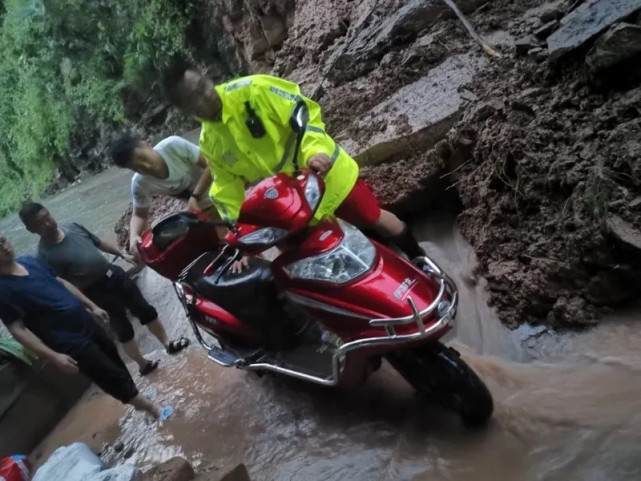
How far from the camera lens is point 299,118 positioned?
282 centimetres

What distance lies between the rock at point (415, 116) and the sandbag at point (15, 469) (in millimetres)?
3443

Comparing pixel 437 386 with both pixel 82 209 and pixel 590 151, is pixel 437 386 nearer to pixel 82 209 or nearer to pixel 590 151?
pixel 590 151

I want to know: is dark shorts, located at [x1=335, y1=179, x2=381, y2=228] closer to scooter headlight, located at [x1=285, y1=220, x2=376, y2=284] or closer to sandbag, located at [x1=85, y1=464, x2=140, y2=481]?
scooter headlight, located at [x1=285, y1=220, x2=376, y2=284]

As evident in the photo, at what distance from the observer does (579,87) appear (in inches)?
126

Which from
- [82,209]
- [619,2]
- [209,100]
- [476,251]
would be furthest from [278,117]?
[82,209]

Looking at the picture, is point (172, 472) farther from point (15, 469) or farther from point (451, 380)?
point (15, 469)

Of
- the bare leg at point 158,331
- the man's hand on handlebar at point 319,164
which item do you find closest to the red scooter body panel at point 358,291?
the man's hand on handlebar at point 319,164

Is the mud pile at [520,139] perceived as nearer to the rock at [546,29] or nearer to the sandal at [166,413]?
the rock at [546,29]

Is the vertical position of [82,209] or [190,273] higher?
[190,273]

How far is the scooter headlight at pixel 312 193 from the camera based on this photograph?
2.56 m

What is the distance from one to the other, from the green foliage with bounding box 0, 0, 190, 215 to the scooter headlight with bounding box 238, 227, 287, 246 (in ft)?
48.3

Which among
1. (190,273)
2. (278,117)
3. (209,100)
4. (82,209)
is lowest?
A: (82,209)

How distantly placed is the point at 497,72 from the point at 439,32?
1.15 meters

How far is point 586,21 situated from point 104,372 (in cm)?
399
